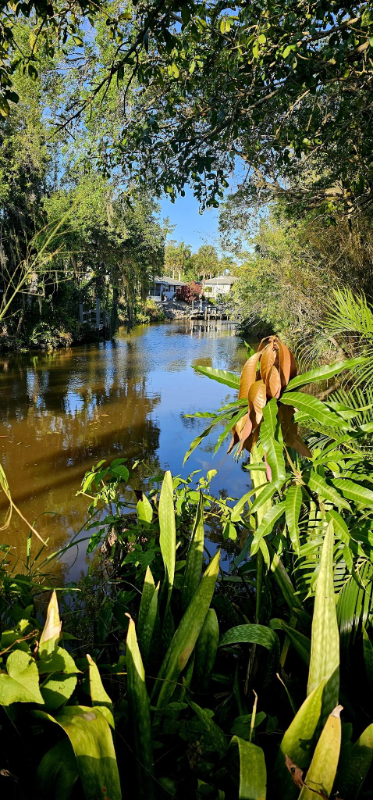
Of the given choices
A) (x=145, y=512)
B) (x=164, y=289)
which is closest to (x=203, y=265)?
(x=164, y=289)

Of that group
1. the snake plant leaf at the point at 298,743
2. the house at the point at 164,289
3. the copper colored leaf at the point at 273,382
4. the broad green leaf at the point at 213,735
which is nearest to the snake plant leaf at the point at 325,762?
the snake plant leaf at the point at 298,743

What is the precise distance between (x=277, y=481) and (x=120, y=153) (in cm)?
404

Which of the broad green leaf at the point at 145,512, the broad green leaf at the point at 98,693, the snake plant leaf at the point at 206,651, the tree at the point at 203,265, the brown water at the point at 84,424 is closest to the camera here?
the broad green leaf at the point at 98,693

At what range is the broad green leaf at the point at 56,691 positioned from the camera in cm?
71

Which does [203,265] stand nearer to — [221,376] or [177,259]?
[177,259]

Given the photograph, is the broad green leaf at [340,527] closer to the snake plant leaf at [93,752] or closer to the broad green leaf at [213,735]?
the broad green leaf at [213,735]

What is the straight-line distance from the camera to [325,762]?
64cm

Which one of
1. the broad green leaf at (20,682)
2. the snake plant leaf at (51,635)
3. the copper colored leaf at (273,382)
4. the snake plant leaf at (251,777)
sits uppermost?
the copper colored leaf at (273,382)

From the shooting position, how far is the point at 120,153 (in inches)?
157

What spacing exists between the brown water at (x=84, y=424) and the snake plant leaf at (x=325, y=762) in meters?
1.19

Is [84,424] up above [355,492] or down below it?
below

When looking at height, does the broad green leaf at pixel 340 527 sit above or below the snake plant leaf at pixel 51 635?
above

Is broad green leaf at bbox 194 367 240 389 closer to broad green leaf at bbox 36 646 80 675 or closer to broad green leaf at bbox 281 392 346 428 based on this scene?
broad green leaf at bbox 281 392 346 428

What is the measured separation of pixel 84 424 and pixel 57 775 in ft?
23.0
